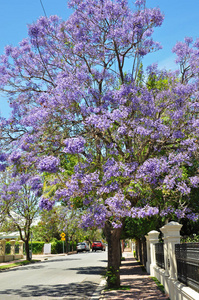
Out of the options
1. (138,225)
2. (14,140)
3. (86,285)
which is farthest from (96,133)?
(138,225)

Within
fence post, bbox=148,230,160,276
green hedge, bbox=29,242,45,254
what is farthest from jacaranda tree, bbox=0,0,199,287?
green hedge, bbox=29,242,45,254

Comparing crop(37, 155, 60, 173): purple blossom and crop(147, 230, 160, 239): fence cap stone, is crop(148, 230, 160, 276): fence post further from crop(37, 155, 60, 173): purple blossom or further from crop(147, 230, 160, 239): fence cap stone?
crop(37, 155, 60, 173): purple blossom

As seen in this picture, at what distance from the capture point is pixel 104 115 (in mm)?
10711

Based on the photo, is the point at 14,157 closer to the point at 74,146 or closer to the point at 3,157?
the point at 3,157

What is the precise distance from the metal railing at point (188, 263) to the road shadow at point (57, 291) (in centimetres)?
408

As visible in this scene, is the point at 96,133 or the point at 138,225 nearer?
the point at 96,133

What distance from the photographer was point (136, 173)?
10.9 meters

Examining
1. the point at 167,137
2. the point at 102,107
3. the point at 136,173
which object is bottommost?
the point at 136,173

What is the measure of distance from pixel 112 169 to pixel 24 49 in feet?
19.8

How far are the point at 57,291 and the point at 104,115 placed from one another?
6850mm

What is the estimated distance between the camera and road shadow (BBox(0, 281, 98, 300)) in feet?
40.5

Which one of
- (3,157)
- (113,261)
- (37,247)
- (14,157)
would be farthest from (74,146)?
(37,247)

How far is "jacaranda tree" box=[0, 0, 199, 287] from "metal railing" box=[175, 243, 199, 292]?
135cm

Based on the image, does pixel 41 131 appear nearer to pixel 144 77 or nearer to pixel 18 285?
pixel 144 77
